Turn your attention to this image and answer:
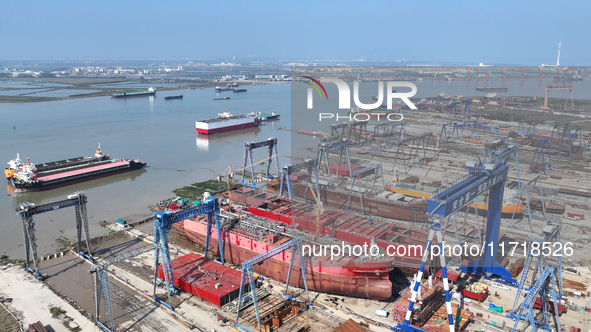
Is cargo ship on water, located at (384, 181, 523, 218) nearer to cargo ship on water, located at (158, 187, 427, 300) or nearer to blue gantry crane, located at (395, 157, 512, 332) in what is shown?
blue gantry crane, located at (395, 157, 512, 332)

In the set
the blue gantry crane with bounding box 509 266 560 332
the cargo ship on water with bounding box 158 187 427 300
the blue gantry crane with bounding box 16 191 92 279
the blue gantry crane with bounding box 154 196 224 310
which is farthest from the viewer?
the blue gantry crane with bounding box 16 191 92 279

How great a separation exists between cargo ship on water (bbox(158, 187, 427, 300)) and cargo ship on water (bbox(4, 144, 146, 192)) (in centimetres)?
1278

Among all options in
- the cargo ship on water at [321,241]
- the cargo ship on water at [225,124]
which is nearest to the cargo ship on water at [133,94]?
the cargo ship on water at [225,124]

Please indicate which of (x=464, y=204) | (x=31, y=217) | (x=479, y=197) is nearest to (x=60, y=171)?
(x=31, y=217)

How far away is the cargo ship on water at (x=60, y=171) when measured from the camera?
29672 mm

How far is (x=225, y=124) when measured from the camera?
53.7 m

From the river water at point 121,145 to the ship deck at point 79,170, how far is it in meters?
0.93

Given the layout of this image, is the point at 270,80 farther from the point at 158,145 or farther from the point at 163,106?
the point at 158,145

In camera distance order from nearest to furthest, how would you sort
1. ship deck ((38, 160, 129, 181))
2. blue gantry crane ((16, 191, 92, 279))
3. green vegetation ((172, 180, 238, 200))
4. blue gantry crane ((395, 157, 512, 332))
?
blue gantry crane ((395, 157, 512, 332)) → blue gantry crane ((16, 191, 92, 279)) → green vegetation ((172, 180, 238, 200)) → ship deck ((38, 160, 129, 181))

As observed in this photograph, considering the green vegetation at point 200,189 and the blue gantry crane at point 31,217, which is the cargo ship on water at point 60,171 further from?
the blue gantry crane at point 31,217

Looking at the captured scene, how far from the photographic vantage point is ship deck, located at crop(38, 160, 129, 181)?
30.9 metres

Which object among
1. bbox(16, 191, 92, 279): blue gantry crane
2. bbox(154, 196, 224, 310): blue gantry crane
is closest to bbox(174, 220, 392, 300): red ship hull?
bbox(154, 196, 224, 310): blue gantry crane

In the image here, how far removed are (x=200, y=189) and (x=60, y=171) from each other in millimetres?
11652

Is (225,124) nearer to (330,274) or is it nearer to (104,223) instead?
(104,223)
